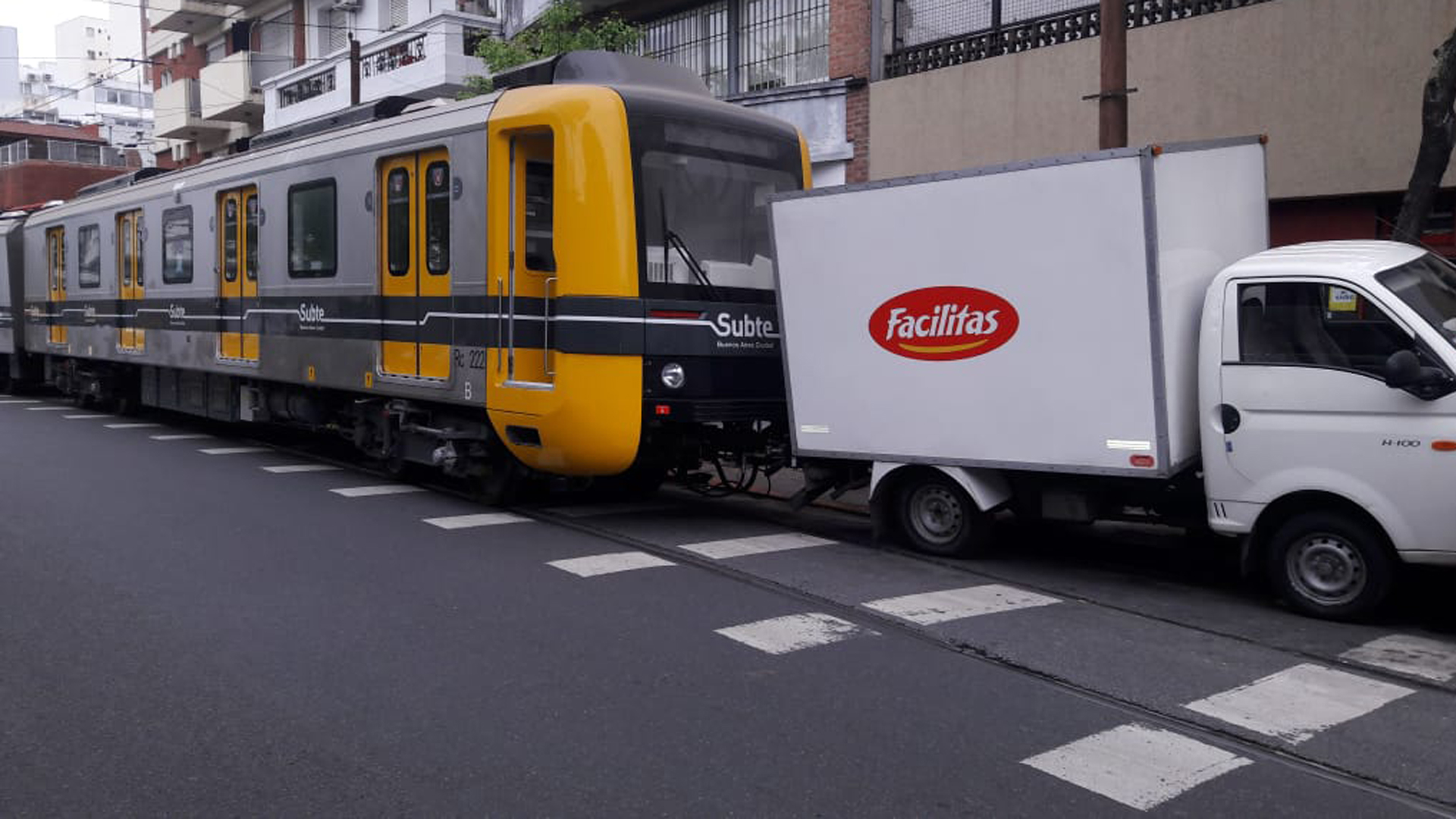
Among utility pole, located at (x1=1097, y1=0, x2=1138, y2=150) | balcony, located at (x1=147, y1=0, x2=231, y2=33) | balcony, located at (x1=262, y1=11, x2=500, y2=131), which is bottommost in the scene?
utility pole, located at (x1=1097, y1=0, x2=1138, y2=150)

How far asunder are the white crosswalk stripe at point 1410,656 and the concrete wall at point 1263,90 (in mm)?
5736

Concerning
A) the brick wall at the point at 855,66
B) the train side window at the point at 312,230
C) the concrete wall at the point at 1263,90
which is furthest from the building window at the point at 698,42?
the train side window at the point at 312,230

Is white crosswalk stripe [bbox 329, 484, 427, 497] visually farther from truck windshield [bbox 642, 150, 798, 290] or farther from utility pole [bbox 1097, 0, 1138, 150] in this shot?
utility pole [bbox 1097, 0, 1138, 150]

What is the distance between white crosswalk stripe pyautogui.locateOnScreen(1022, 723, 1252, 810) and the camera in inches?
183

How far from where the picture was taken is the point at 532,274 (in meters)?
9.54

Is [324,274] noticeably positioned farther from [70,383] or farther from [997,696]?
[70,383]

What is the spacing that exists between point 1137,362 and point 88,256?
15.9 meters

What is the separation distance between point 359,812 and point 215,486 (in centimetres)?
791

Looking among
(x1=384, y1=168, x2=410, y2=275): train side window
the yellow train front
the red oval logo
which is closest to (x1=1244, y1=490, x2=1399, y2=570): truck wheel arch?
the red oval logo

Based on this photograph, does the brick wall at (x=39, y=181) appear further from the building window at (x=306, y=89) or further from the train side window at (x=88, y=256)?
the train side window at (x=88, y=256)

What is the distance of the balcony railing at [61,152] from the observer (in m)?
44.4

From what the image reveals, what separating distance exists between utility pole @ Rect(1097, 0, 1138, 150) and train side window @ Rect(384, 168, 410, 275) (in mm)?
5742

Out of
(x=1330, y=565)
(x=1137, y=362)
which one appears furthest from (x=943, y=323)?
(x=1330, y=565)

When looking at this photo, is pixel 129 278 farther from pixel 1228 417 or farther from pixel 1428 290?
pixel 1428 290
